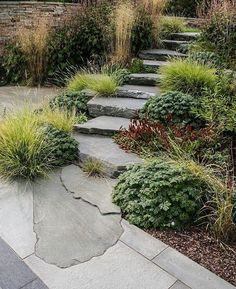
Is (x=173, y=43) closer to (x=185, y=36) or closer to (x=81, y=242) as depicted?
(x=185, y=36)

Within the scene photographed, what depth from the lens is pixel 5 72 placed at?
6.43 m

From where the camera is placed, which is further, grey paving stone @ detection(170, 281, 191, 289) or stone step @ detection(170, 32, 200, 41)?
stone step @ detection(170, 32, 200, 41)

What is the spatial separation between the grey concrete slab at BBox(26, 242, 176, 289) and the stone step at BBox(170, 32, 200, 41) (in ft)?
16.0

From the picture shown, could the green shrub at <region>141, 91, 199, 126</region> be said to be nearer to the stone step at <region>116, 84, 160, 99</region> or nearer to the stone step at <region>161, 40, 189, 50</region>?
the stone step at <region>116, 84, 160, 99</region>

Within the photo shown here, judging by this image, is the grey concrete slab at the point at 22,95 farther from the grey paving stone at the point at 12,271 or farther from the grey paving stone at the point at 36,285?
the grey paving stone at the point at 36,285

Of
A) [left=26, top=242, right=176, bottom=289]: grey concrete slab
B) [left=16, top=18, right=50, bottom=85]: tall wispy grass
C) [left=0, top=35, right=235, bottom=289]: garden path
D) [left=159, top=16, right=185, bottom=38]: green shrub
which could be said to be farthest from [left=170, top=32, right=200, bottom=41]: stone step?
[left=26, top=242, right=176, bottom=289]: grey concrete slab

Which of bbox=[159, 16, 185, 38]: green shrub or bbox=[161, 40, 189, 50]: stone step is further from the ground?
bbox=[159, 16, 185, 38]: green shrub

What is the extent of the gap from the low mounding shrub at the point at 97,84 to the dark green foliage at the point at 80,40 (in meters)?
1.15

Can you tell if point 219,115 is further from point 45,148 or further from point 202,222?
point 45,148

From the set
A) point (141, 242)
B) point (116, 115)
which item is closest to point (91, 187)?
point (141, 242)

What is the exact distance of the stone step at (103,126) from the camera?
3.88 metres

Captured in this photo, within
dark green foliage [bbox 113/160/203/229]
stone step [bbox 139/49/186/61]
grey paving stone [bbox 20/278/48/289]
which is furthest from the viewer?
stone step [bbox 139/49/186/61]

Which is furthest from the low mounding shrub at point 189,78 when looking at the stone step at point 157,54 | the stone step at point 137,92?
the stone step at point 157,54

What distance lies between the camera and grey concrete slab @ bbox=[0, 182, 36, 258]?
237 cm
